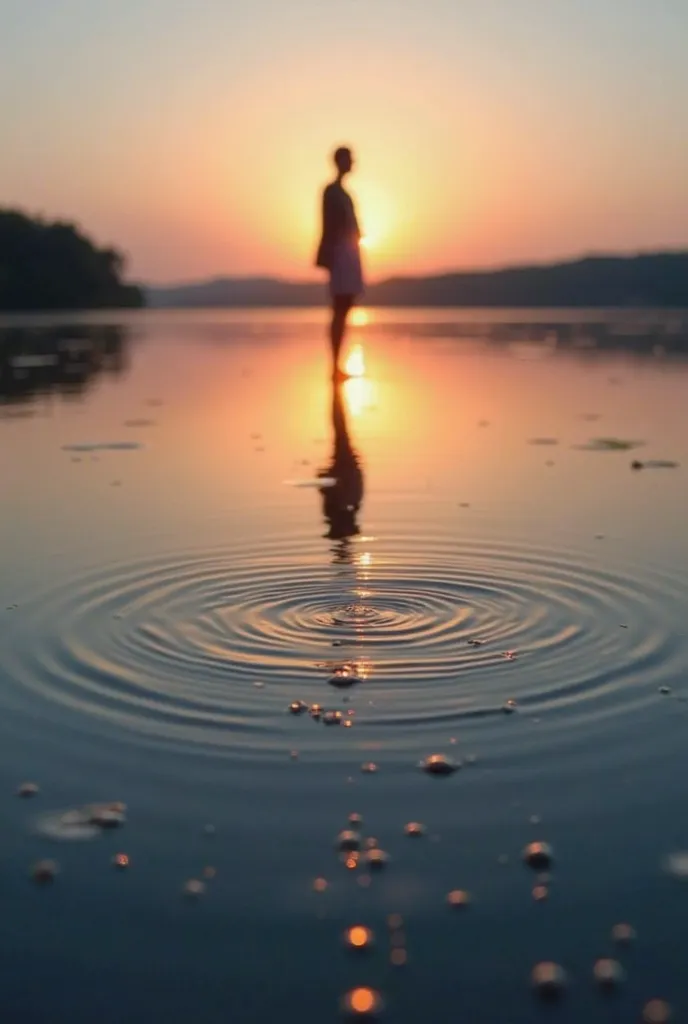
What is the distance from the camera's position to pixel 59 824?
2457mm

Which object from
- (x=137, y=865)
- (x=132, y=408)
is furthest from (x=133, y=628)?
(x=132, y=408)

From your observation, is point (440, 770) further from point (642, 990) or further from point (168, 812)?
point (642, 990)

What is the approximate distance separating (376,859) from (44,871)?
2.08ft

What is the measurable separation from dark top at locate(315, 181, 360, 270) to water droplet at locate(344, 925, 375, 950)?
10.9m

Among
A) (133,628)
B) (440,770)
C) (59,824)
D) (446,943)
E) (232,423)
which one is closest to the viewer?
(446,943)

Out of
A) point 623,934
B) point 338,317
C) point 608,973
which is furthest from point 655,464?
point 608,973

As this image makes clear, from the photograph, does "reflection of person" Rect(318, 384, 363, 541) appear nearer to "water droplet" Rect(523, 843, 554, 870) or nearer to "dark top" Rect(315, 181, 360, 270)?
"water droplet" Rect(523, 843, 554, 870)

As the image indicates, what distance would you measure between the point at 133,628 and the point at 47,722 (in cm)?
88

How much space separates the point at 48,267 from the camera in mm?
77062

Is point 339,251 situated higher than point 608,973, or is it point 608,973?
point 339,251

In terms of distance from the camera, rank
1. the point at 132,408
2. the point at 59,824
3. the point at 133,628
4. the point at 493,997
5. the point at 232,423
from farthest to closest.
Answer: the point at 132,408 → the point at 232,423 → the point at 133,628 → the point at 59,824 → the point at 493,997

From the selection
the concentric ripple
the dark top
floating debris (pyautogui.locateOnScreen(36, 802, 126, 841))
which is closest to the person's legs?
the dark top

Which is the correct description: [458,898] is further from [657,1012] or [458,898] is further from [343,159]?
[343,159]

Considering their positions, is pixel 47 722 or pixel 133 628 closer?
pixel 47 722
